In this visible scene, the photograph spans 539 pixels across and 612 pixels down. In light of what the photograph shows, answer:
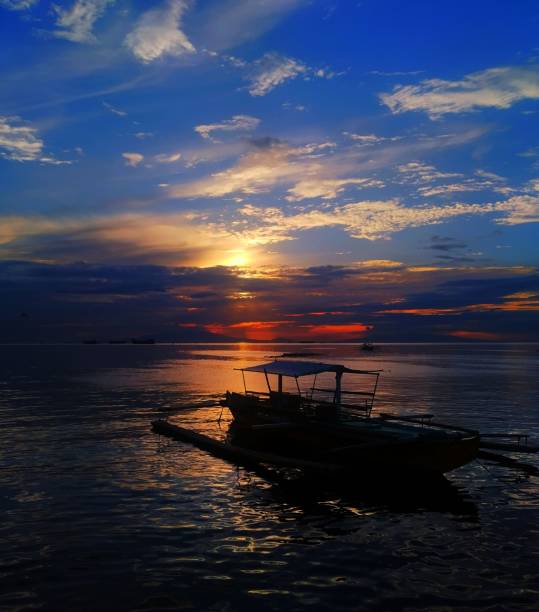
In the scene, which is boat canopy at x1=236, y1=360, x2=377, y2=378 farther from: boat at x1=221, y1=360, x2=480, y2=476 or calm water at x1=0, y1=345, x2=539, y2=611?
calm water at x1=0, y1=345, x2=539, y2=611

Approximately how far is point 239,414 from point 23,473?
542 inches

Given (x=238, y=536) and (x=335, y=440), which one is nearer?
(x=238, y=536)

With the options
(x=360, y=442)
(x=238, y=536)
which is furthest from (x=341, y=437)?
(x=238, y=536)

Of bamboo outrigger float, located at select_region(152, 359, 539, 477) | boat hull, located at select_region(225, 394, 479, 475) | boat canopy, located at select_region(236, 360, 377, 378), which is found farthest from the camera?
boat canopy, located at select_region(236, 360, 377, 378)

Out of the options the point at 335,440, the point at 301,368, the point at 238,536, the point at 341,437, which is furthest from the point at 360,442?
the point at 238,536

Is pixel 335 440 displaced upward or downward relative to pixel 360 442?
downward

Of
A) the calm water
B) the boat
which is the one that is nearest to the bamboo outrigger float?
the boat

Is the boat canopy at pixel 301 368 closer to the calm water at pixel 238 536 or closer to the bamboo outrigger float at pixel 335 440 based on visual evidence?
the bamboo outrigger float at pixel 335 440

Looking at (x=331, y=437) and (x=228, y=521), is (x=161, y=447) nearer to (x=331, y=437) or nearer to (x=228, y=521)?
(x=331, y=437)

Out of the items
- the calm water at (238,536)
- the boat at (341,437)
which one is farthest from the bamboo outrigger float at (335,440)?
the calm water at (238,536)

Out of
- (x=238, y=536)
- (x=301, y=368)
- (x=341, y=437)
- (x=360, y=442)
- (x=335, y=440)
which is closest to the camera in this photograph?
(x=238, y=536)

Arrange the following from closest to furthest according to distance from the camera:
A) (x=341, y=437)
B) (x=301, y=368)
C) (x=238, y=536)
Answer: (x=238, y=536), (x=341, y=437), (x=301, y=368)

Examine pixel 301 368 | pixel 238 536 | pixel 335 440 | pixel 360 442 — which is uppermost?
pixel 301 368

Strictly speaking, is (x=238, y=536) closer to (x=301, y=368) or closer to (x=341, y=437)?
(x=341, y=437)
